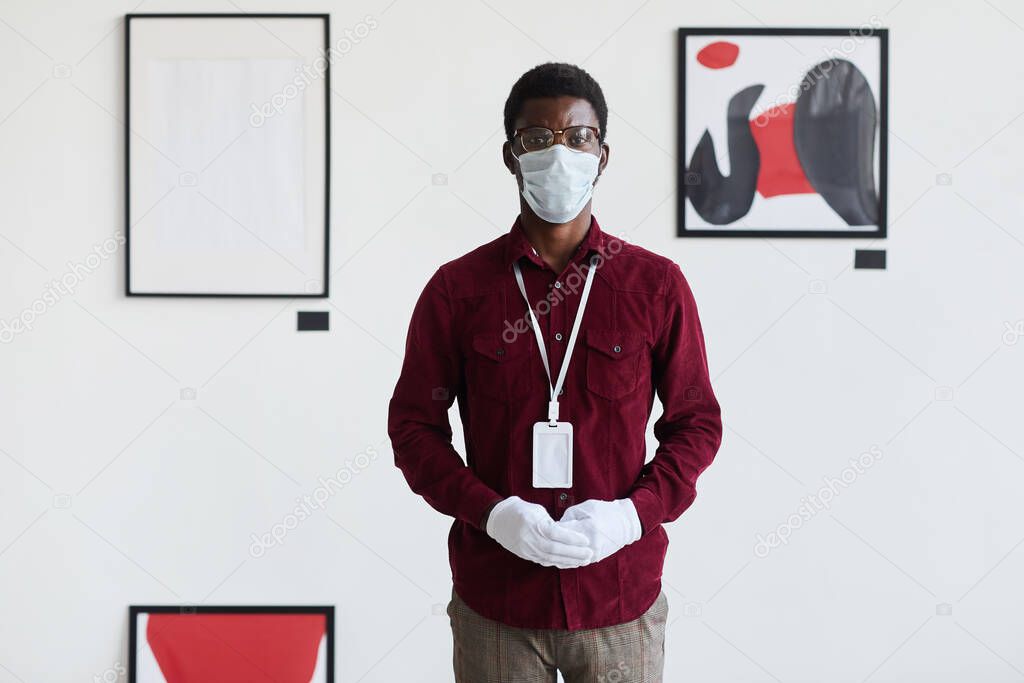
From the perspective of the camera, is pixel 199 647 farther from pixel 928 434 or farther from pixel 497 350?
pixel 928 434

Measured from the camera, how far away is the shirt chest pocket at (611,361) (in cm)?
107

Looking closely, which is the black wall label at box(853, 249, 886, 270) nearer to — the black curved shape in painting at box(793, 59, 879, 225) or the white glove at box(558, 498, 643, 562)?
the black curved shape in painting at box(793, 59, 879, 225)

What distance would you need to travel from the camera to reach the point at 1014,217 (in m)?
2.01

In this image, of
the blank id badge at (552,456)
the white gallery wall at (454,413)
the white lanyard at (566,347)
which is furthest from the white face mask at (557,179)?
the white gallery wall at (454,413)

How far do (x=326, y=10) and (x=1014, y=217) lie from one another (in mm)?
1806

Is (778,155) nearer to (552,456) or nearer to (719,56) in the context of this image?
(719,56)

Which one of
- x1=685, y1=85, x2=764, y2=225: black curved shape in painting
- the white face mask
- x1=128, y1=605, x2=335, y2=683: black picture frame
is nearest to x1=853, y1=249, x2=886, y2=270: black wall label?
x1=685, y1=85, x2=764, y2=225: black curved shape in painting

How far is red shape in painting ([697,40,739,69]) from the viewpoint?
6.53 feet

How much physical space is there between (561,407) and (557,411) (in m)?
0.01

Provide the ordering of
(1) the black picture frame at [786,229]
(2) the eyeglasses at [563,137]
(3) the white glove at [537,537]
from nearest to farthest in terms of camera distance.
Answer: (3) the white glove at [537,537] < (2) the eyeglasses at [563,137] < (1) the black picture frame at [786,229]

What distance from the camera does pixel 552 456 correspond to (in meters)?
1.05

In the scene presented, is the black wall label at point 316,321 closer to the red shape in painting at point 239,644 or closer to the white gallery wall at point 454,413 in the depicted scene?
the white gallery wall at point 454,413

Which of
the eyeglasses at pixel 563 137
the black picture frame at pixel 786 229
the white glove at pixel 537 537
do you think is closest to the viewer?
the white glove at pixel 537 537

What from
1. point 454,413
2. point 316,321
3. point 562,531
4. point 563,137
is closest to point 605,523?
point 562,531
